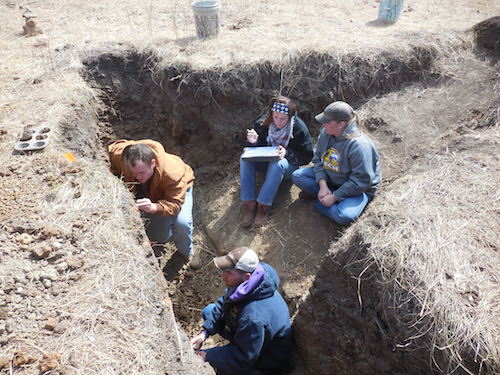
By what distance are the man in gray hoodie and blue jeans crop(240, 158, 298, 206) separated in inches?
17.6

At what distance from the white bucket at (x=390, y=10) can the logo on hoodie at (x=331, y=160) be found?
4.23m

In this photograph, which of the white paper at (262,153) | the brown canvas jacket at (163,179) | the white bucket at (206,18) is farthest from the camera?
the white bucket at (206,18)

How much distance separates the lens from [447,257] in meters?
2.88

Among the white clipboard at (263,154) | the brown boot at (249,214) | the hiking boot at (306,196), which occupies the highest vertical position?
the white clipboard at (263,154)

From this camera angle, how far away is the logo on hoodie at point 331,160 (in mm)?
4257

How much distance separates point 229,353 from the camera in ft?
10.8

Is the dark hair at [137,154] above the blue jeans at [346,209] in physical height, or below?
above

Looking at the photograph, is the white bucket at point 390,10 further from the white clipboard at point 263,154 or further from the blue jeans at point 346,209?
the blue jeans at point 346,209

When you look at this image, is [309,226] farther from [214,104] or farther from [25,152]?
[25,152]

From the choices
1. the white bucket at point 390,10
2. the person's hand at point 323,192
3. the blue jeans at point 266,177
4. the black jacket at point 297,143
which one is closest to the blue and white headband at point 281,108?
the black jacket at point 297,143

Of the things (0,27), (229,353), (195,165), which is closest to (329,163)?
(229,353)

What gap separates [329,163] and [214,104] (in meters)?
2.30

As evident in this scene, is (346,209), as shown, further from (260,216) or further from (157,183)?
(157,183)

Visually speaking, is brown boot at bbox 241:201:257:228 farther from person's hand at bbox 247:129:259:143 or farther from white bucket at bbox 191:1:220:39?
white bucket at bbox 191:1:220:39
